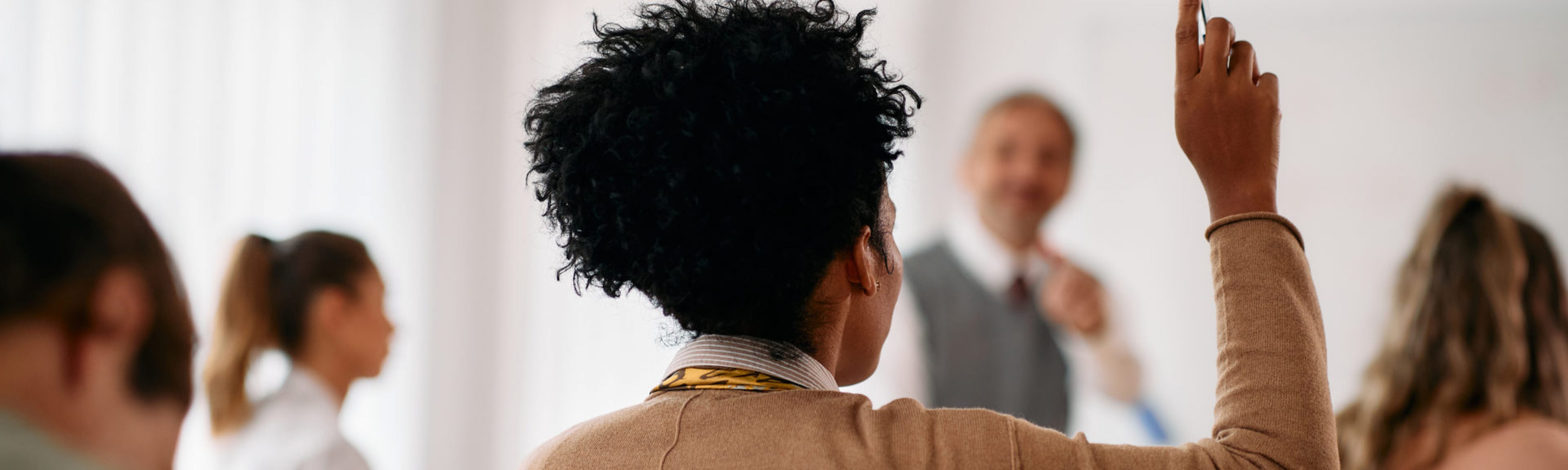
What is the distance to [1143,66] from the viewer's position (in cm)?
317

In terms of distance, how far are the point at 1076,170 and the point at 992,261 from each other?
1.47ft

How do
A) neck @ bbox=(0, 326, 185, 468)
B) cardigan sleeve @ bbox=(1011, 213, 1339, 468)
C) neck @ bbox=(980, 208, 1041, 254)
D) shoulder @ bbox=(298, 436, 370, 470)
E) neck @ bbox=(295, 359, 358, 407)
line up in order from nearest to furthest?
neck @ bbox=(0, 326, 185, 468), cardigan sleeve @ bbox=(1011, 213, 1339, 468), shoulder @ bbox=(298, 436, 370, 470), neck @ bbox=(295, 359, 358, 407), neck @ bbox=(980, 208, 1041, 254)

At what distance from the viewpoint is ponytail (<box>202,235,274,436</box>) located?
5.72 ft

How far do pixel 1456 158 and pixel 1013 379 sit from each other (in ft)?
5.21

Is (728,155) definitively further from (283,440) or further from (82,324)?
(283,440)

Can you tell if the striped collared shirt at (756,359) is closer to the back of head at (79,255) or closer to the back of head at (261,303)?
the back of head at (79,255)

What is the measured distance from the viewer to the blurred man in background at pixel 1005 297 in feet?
8.34

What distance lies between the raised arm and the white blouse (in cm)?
137

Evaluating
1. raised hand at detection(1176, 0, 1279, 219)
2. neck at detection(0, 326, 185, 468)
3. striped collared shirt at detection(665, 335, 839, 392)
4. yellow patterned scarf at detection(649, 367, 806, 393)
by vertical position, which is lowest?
yellow patterned scarf at detection(649, 367, 806, 393)

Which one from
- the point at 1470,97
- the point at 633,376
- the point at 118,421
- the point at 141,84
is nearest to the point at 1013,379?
the point at 633,376

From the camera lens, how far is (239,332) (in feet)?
5.83

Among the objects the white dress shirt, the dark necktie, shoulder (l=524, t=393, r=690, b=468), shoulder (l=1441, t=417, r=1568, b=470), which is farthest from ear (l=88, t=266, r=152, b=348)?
the dark necktie

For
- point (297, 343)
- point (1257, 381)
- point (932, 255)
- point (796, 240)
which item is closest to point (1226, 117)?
point (1257, 381)

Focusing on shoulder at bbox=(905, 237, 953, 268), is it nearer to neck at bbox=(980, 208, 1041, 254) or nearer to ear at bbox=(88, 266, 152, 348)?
neck at bbox=(980, 208, 1041, 254)
